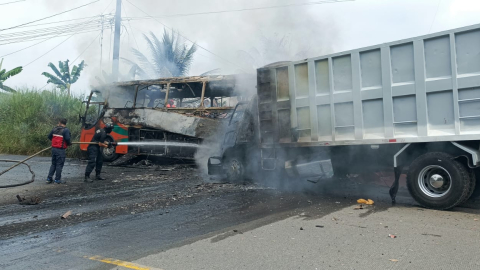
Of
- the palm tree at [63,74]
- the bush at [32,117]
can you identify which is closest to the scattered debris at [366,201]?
the bush at [32,117]

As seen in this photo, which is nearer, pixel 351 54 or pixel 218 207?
pixel 218 207

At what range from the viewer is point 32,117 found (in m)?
20.7

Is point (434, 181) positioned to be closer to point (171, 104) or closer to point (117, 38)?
point (171, 104)

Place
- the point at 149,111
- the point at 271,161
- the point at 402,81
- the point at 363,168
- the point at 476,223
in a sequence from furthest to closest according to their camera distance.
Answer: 1. the point at 149,111
2. the point at 271,161
3. the point at 363,168
4. the point at 402,81
5. the point at 476,223

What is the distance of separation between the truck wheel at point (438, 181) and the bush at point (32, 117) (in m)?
15.1

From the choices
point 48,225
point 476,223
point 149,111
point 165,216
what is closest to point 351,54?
point 476,223

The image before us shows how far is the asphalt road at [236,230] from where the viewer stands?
3.97m

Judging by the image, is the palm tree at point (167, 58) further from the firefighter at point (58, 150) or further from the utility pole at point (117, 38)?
the firefighter at point (58, 150)

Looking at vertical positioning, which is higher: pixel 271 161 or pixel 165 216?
pixel 271 161

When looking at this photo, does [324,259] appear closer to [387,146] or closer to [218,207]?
[218,207]

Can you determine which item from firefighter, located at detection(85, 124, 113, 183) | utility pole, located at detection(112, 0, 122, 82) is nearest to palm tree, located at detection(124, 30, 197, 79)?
utility pole, located at detection(112, 0, 122, 82)

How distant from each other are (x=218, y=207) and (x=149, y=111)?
697 cm

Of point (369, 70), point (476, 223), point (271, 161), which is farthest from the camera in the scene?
point (271, 161)

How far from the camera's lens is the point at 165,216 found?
6.12 m
